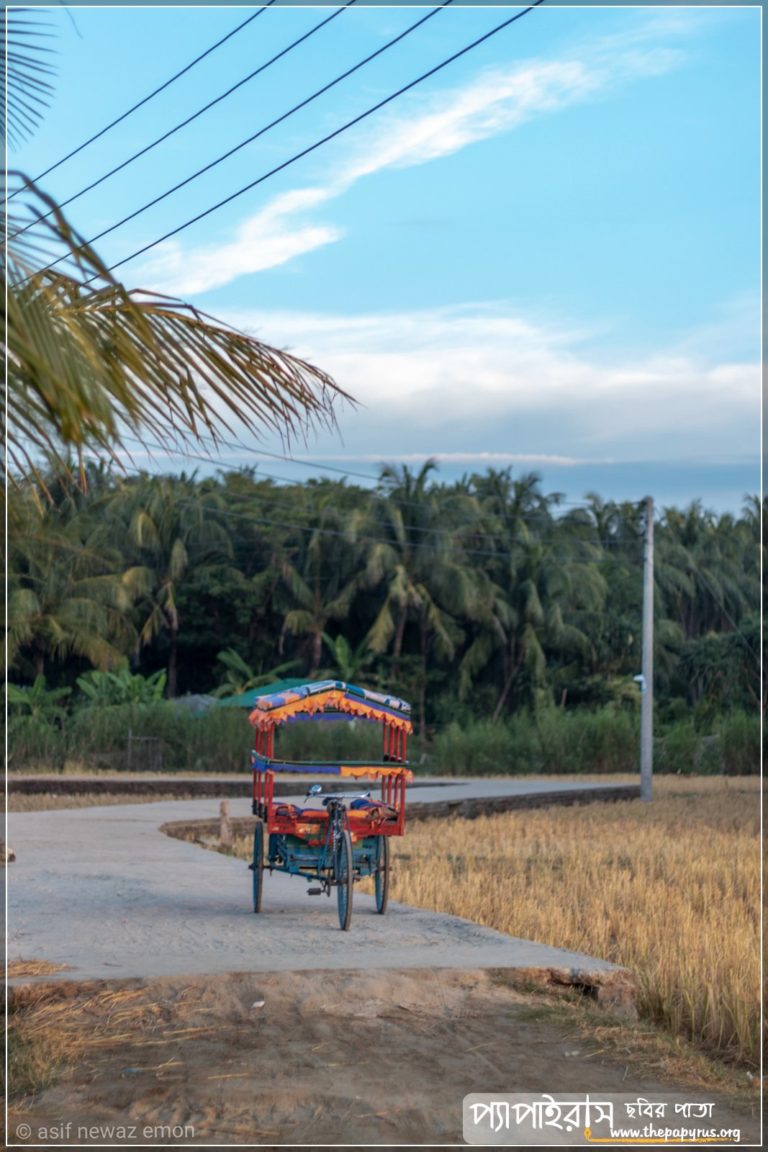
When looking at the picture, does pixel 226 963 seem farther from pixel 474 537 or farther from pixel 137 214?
pixel 474 537

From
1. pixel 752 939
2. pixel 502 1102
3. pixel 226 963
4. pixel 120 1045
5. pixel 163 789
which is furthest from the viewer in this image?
pixel 163 789

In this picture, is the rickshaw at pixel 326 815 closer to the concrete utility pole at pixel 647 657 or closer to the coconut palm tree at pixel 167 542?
the concrete utility pole at pixel 647 657

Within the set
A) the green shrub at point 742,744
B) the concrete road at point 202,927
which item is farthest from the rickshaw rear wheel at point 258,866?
the green shrub at point 742,744

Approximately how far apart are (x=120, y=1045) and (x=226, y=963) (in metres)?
1.58

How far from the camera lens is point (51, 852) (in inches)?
648

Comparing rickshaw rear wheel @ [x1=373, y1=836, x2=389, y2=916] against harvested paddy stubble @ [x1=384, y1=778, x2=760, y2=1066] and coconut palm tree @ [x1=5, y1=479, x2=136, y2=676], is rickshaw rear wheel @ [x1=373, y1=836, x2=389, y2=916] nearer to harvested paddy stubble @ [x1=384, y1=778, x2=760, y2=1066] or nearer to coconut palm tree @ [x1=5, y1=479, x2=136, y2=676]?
harvested paddy stubble @ [x1=384, y1=778, x2=760, y2=1066]

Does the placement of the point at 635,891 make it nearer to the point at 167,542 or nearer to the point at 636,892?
the point at 636,892

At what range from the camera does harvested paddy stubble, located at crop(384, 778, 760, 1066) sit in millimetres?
8680

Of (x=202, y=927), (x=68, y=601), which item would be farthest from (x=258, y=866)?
(x=68, y=601)

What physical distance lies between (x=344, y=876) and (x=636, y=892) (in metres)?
4.45

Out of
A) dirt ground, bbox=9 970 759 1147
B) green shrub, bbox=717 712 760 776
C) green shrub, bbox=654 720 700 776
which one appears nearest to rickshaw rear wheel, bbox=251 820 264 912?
dirt ground, bbox=9 970 759 1147

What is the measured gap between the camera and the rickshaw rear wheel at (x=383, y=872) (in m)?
11.5

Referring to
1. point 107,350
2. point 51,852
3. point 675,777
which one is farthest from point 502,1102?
point 675,777

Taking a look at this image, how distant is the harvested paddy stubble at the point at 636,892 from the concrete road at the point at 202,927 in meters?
0.52
